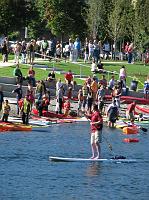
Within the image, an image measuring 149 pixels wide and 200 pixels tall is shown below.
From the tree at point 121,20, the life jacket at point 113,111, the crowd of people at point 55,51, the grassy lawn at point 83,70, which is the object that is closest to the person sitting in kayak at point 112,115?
the life jacket at point 113,111

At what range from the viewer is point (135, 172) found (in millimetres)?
45094

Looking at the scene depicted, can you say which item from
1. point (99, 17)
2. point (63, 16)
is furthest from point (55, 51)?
point (99, 17)

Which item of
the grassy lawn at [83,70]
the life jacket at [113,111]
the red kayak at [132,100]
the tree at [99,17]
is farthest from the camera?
the tree at [99,17]

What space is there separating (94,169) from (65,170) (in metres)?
1.41

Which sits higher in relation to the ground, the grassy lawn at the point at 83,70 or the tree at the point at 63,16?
the tree at the point at 63,16

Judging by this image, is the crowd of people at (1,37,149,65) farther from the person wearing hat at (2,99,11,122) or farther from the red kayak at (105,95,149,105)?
the person wearing hat at (2,99,11,122)

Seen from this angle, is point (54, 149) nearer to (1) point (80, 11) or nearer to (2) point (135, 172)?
(2) point (135, 172)

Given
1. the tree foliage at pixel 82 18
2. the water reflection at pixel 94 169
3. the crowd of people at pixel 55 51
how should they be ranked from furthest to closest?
the tree foliage at pixel 82 18 < the crowd of people at pixel 55 51 < the water reflection at pixel 94 169

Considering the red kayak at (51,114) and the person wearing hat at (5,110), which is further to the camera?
the red kayak at (51,114)

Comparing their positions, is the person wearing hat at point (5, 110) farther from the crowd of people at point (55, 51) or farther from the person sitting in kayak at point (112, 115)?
the crowd of people at point (55, 51)

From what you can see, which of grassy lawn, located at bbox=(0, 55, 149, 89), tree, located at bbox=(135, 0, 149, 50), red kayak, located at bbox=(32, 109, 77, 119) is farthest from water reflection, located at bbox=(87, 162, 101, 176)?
tree, located at bbox=(135, 0, 149, 50)

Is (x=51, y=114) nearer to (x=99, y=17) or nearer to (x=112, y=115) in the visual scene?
(x=112, y=115)

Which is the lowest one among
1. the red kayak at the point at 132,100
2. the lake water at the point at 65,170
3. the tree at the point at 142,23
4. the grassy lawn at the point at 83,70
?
the lake water at the point at 65,170

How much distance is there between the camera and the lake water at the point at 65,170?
39875 millimetres
